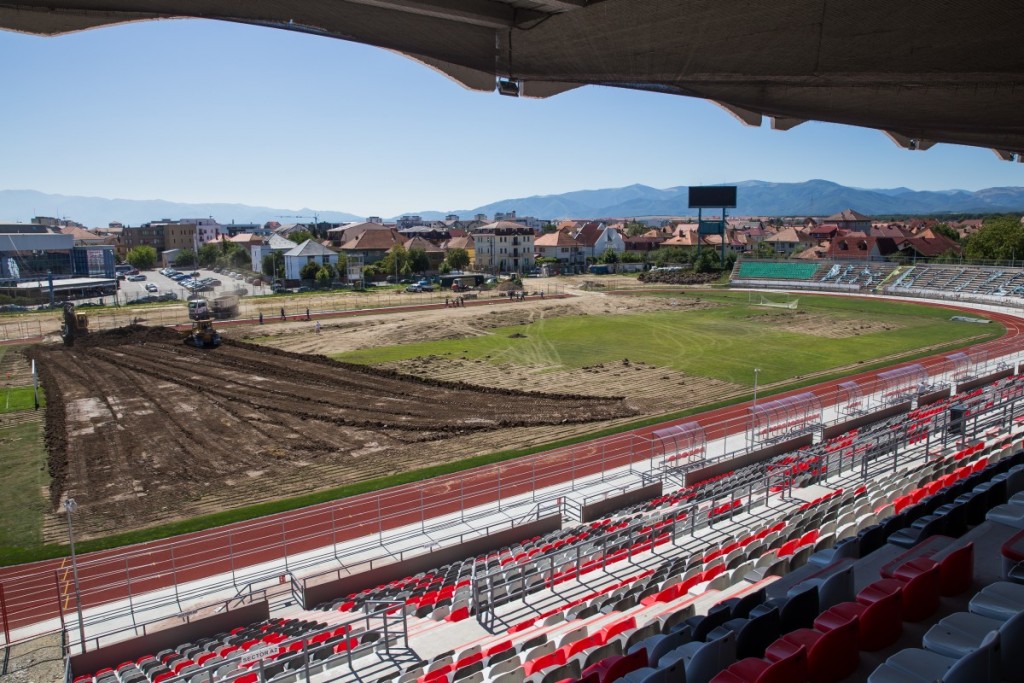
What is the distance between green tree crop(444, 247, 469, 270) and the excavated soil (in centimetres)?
5264

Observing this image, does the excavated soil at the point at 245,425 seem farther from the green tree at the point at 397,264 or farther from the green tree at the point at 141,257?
the green tree at the point at 141,257

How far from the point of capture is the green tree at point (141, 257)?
325ft

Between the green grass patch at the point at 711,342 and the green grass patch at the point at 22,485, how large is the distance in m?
14.6

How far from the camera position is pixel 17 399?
26.2 metres

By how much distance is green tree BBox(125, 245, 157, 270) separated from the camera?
99.1m

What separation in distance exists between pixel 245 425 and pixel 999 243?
7652 centimetres

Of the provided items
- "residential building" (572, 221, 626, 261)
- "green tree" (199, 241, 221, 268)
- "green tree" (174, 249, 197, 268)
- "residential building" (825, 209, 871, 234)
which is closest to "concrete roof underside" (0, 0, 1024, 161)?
"residential building" (572, 221, 626, 261)

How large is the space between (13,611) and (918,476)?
18461 mm

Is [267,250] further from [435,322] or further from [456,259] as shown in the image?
[435,322]

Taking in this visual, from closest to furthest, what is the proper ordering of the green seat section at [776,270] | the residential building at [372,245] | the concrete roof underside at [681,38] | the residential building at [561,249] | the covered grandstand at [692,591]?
the covered grandstand at [692,591]
the concrete roof underside at [681,38]
the green seat section at [776,270]
the residential building at [372,245]
the residential building at [561,249]

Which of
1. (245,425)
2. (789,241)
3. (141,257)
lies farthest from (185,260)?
(789,241)

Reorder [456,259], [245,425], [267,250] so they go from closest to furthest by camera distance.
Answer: [245,425]
[456,259]
[267,250]

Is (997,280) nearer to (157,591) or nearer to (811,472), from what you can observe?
(811,472)

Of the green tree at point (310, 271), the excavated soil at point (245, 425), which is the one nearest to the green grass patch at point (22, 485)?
the excavated soil at point (245, 425)
